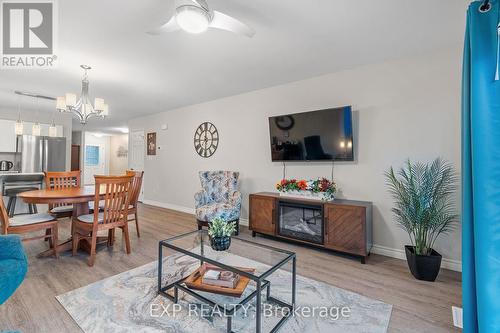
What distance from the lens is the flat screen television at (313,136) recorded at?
3.02m

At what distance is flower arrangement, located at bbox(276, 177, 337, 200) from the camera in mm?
3062

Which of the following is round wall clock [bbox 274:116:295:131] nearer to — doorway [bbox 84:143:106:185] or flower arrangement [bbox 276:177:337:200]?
flower arrangement [bbox 276:177:337:200]

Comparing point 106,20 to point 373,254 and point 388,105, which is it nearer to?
point 388,105

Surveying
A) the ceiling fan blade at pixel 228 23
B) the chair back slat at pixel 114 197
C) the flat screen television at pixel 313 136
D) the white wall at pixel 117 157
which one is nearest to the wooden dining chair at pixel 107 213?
the chair back slat at pixel 114 197

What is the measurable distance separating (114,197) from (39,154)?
14.4ft

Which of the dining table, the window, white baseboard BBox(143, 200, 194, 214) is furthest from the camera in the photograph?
the window

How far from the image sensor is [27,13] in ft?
6.68

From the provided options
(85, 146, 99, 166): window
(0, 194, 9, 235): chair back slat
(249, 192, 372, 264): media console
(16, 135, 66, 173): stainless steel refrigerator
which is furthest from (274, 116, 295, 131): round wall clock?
(85, 146, 99, 166): window

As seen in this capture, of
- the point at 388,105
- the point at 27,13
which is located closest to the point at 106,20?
the point at 27,13

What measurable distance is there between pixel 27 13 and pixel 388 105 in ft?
12.7

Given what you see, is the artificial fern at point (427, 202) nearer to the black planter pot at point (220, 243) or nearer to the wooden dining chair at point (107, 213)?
the black planter pot at point (220, 243)

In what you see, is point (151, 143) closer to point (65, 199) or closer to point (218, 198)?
point (218, 198)

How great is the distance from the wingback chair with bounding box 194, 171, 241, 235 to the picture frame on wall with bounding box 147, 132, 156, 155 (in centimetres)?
254

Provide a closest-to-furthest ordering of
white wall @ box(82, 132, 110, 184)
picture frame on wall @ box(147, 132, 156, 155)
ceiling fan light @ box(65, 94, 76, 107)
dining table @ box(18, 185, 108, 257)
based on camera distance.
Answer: dining table @ box(18, 185, 108, 257)
ceiling fan light @ box(65, 94, 76, 107)
picture frame on wall @ box(147, 132, 156, 155)
white wall @ box(82, 132, 110, 184)
